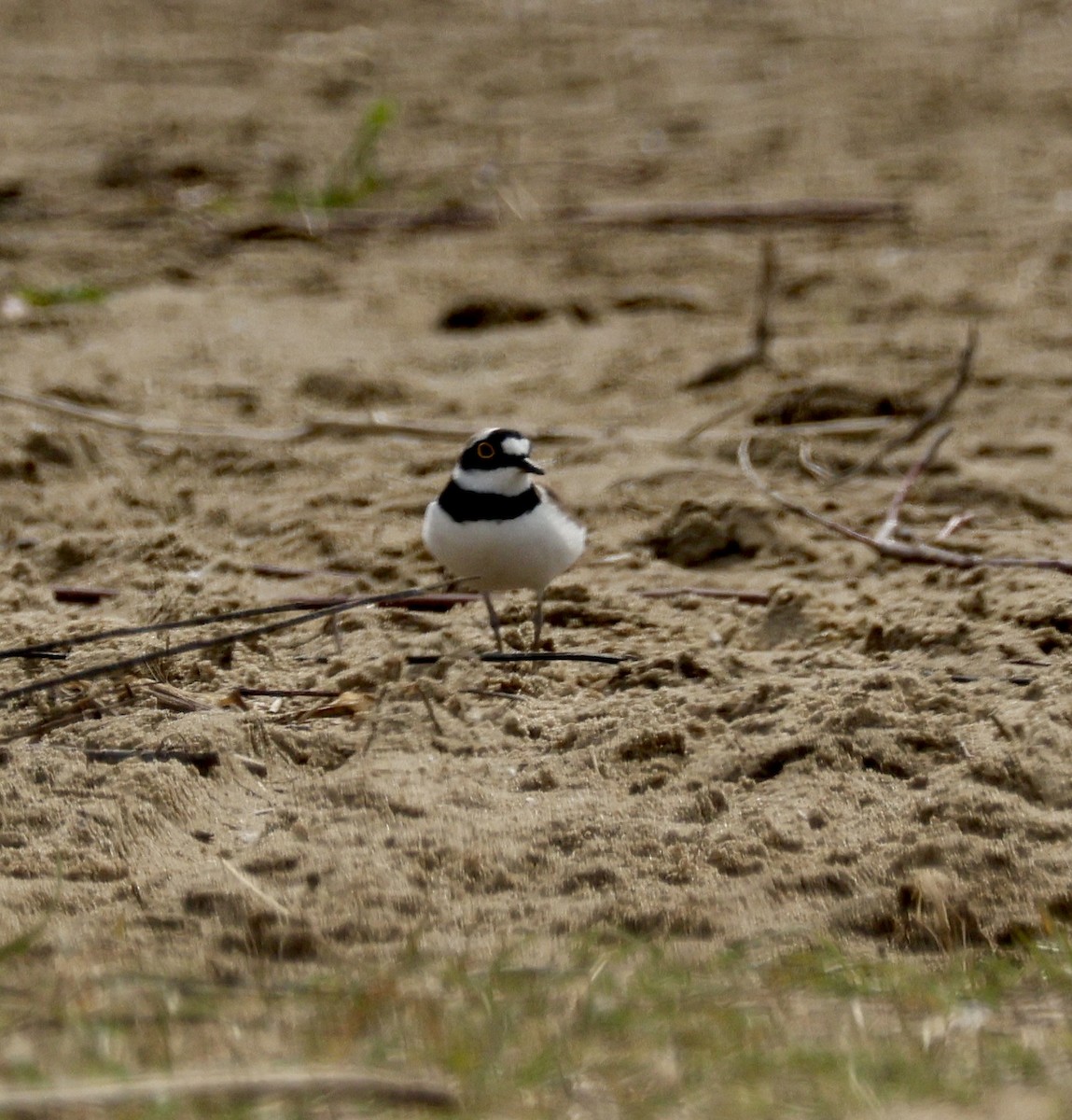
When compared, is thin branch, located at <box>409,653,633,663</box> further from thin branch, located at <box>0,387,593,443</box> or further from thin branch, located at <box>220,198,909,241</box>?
thin branch, located at <box>220,198,909,241</box>

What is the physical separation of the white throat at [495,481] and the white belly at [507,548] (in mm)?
104

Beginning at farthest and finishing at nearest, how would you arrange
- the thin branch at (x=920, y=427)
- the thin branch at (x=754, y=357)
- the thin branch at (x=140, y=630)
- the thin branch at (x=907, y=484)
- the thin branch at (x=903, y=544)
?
the thin branch at (x=754, y=357), the thin branch at (x=920, y=427), the thin branch at (x=907, y=484), the thin branch at (x=903, y=544), the thin branch at (x=140, y=630)

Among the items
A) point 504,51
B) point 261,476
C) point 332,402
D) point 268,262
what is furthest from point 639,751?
Result: point 504,51

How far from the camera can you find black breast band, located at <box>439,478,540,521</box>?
5055mm

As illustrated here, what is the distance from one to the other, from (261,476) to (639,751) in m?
2.81

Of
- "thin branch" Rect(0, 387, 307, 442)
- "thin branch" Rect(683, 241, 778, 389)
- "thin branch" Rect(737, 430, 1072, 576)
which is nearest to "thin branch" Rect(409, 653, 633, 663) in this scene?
"thin branch" Rect(737, 430, 1072, 576)

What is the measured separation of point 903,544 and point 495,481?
1383mm

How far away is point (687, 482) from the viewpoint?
6.34 metres

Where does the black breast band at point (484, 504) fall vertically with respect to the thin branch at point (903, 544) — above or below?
above

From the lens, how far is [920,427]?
6.60 metres

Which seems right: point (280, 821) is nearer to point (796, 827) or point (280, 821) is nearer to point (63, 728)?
point (63, 728)

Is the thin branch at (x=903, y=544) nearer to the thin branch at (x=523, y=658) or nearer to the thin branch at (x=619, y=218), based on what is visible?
the thin branch at (x=523, y=658)

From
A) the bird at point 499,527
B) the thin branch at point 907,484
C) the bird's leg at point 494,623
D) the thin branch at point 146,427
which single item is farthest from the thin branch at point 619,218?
the bird's leg at point 494,623

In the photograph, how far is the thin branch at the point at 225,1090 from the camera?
271cm
